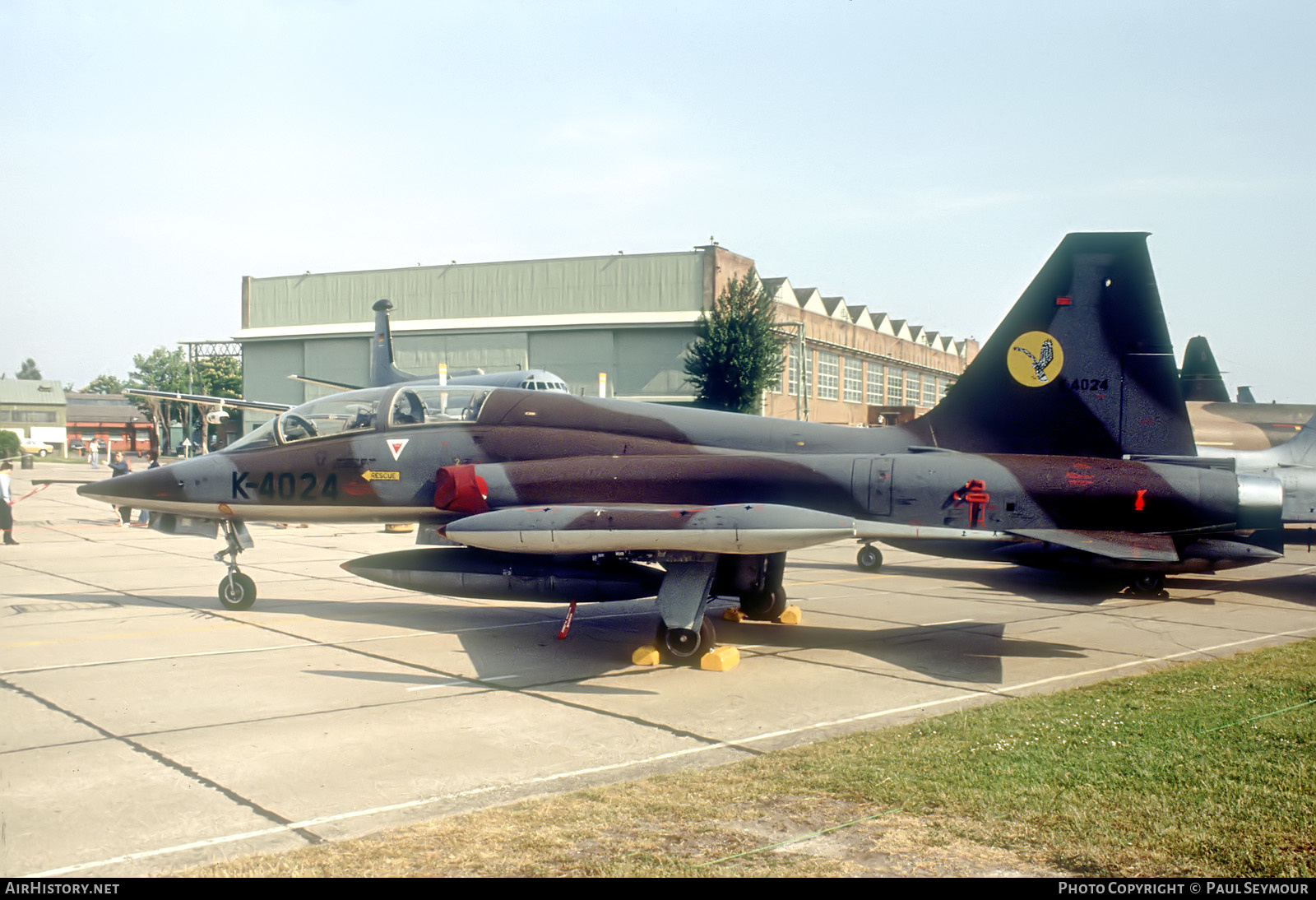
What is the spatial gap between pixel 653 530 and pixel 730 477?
1785 millimetres

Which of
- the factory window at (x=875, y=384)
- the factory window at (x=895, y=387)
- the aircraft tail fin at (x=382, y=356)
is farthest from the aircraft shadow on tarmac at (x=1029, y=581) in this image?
the factory window at (x=895, y=387)

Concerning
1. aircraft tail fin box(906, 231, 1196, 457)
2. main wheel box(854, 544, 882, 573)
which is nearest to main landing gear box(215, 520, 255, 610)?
aircraft tail fin box(906, 231, 1196, 457)

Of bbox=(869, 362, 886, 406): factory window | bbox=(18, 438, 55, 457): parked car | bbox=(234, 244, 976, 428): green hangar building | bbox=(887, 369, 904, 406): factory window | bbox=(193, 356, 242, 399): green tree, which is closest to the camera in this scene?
bbox=(234, 244, 976, 428): green hangar building

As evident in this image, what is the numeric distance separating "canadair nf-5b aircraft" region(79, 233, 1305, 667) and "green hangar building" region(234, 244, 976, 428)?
42.3 metres

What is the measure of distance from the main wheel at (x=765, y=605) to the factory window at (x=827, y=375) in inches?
2232

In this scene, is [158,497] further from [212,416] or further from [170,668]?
[212,416]

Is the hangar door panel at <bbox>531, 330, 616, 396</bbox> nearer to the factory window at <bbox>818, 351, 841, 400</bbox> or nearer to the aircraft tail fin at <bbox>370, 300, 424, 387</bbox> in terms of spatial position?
the factory window at <bbox>818, 351, 841, 400</bbox>

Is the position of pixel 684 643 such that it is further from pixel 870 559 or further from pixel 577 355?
pixel 577 355

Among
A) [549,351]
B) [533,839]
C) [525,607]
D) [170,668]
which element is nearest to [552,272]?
[549,351]

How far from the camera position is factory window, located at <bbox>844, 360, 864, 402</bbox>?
73312 millimetres

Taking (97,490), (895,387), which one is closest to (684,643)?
(97,490)

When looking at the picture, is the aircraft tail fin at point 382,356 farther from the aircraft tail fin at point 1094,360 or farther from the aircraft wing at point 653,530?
the aircraft tail fin at point 1094,360

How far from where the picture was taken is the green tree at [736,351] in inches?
2120

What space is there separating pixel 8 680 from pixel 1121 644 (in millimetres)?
11571
